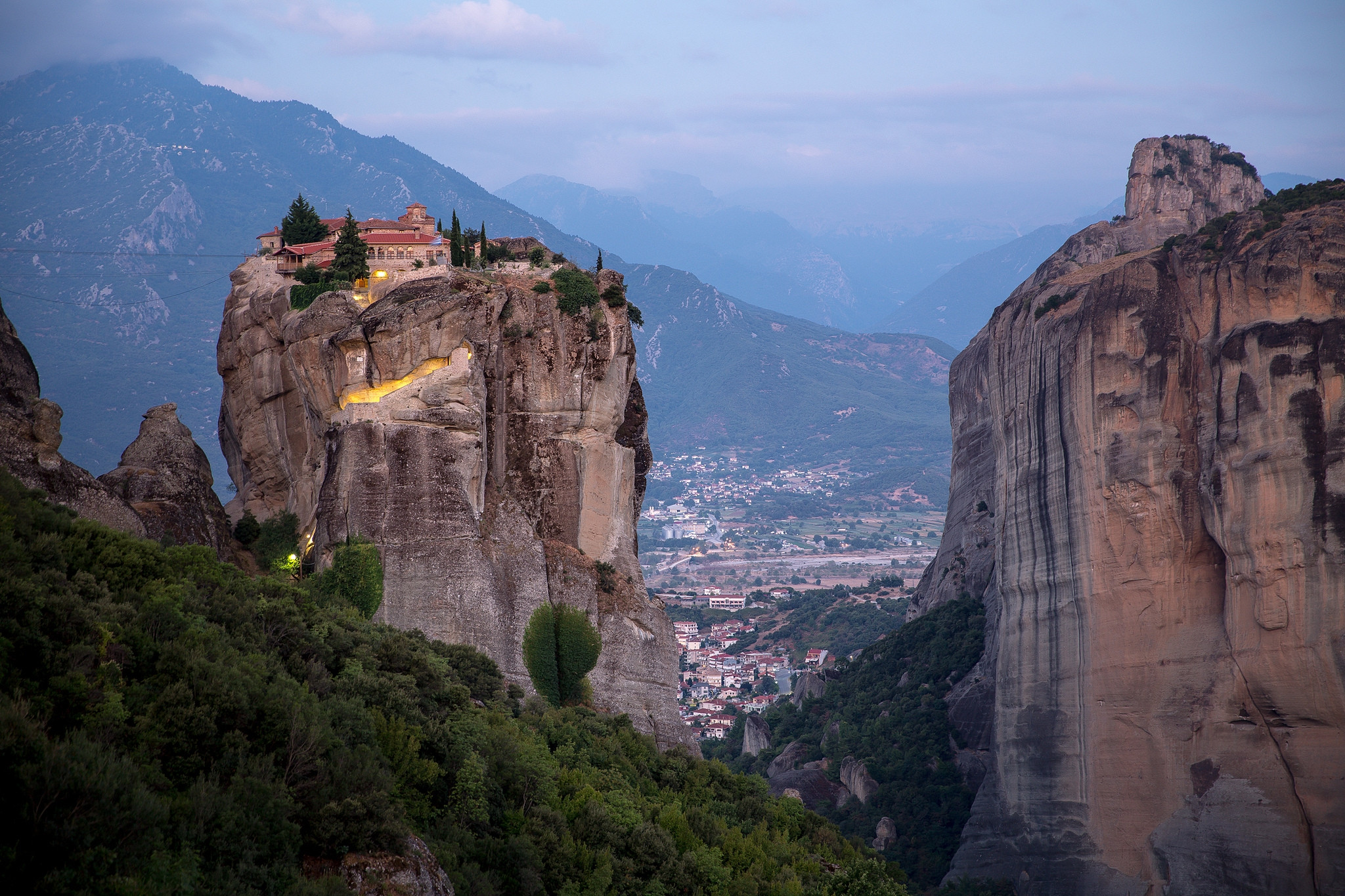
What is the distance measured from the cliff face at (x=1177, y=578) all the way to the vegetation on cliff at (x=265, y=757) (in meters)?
15.9

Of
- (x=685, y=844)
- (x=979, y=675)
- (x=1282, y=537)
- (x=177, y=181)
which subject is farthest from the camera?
(x=177, y=181)

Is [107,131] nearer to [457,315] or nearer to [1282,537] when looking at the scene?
[457,315]

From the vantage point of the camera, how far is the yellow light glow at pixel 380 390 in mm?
34188

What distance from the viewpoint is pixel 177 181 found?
138 meters

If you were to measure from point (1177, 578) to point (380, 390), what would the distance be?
88.9 feet

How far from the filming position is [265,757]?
16.2m

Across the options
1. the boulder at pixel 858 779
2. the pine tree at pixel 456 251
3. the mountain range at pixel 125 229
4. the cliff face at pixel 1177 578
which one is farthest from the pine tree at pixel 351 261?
the mountain range at pixel 125 229

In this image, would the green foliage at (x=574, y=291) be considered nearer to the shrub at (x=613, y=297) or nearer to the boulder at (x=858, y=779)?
the shrub at (x=613, y=297)

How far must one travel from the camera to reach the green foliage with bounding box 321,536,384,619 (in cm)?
3219

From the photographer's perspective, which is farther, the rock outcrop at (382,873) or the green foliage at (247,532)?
the green foliage at (247,532)

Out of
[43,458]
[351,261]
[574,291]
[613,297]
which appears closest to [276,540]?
[351,261]

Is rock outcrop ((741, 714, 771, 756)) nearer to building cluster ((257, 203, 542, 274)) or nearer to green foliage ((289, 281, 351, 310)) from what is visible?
building cluster ((257, 203, 542, 274))

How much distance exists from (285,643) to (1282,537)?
101ft

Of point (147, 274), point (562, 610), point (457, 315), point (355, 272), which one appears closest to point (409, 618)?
point (562, 610)
